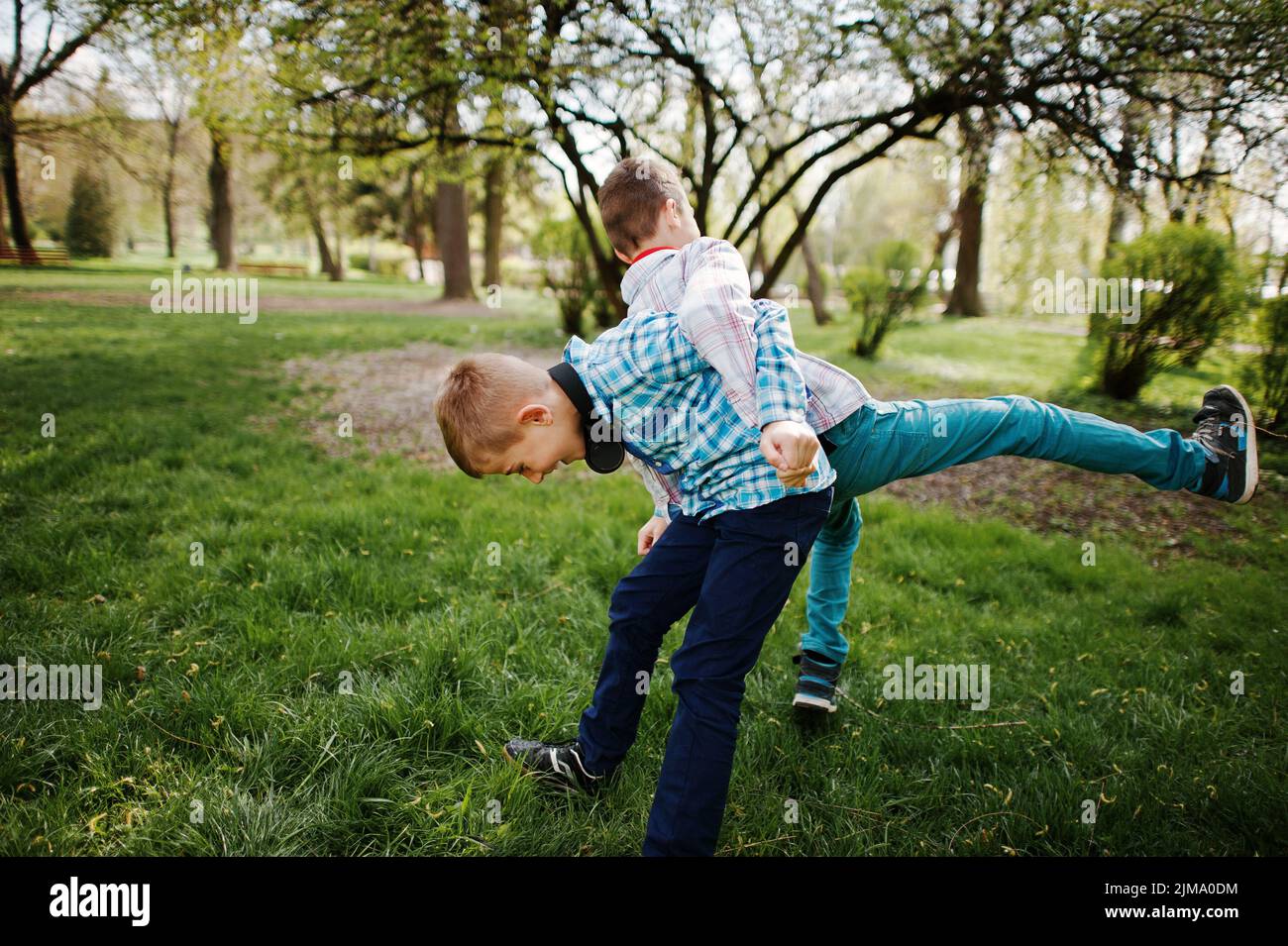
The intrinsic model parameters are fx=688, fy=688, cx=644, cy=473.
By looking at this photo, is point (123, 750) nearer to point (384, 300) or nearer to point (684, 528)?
point (684, 528)

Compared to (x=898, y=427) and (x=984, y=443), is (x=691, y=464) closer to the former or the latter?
(x=898, y=427)

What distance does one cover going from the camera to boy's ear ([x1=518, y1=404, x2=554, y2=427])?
5.93 ft

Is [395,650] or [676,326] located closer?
[676,326]

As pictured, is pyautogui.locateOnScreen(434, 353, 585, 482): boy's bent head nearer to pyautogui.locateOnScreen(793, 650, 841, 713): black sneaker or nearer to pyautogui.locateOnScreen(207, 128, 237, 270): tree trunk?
pyautogui.locateOnScreen(793, 650, 841, 713): black sneaker

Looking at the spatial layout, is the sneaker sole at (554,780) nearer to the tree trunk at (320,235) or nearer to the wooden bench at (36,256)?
the wooden bench at (36,256)

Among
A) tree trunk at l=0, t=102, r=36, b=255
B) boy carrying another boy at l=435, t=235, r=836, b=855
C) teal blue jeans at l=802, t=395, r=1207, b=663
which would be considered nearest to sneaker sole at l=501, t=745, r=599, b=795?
boy carrying another boy at l=435, t=235, r=836, b=855

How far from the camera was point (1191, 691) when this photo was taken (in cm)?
268

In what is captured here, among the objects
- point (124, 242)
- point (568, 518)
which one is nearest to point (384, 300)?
point (124, 242)

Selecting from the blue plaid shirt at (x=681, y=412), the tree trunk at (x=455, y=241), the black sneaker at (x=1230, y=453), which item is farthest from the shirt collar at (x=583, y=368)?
the tree trunk at (x=455, y=241)

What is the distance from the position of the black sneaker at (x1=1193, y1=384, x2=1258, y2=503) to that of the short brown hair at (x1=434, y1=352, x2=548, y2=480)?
6.98ft

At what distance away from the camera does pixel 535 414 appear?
1818 mm
